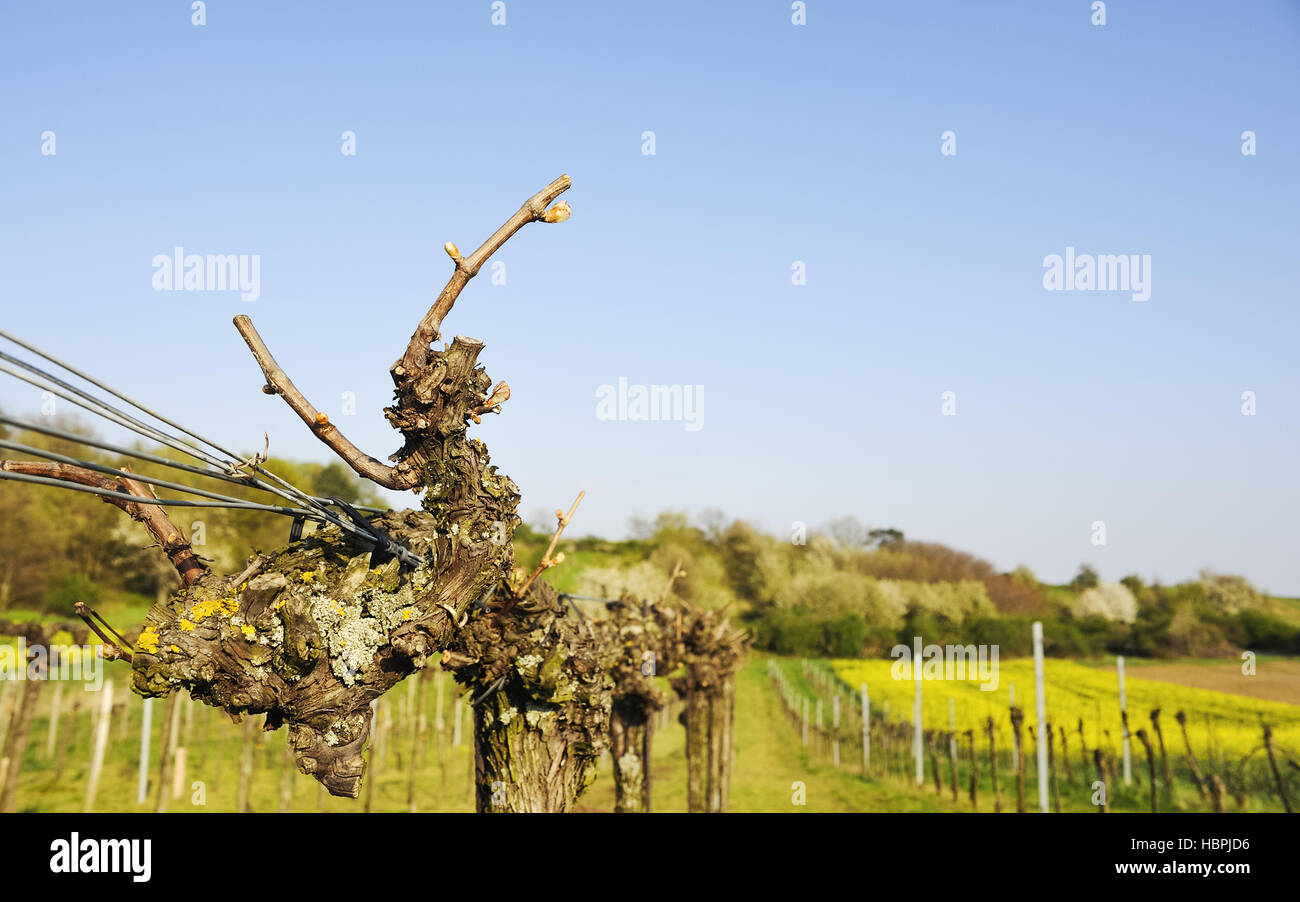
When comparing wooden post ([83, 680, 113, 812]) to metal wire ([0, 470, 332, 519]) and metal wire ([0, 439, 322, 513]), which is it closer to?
metal wire ([0, 470, 332, 519])

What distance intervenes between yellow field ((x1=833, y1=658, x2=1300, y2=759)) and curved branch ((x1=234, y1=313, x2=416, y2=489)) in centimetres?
1939

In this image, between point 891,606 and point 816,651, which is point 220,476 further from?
point 891,606

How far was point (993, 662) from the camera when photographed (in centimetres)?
4231

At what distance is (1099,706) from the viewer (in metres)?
29.4

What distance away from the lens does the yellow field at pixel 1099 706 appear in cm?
2414

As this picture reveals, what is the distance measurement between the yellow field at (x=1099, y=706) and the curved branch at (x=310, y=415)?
19392mm

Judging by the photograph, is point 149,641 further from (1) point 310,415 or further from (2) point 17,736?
(2) point 17,736

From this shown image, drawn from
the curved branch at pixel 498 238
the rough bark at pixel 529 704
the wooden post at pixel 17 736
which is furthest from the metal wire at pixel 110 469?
the wooden post at pixel 17 736

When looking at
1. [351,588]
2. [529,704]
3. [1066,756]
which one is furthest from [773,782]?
[351,588]

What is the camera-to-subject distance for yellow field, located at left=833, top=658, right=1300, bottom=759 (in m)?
24.1

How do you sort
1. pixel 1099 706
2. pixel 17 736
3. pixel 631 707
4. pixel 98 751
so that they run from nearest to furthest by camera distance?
pixel 17 736 < pixel 631 707 < pixel 98 751 < pixel 1099 706

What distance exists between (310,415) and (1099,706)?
3102cm

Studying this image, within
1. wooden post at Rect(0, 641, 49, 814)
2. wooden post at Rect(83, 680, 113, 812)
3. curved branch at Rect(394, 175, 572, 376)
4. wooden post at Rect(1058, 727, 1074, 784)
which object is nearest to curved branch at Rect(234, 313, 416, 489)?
curved branch at Rect(394, 175, 572, 376)

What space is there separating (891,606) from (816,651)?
6.33m
